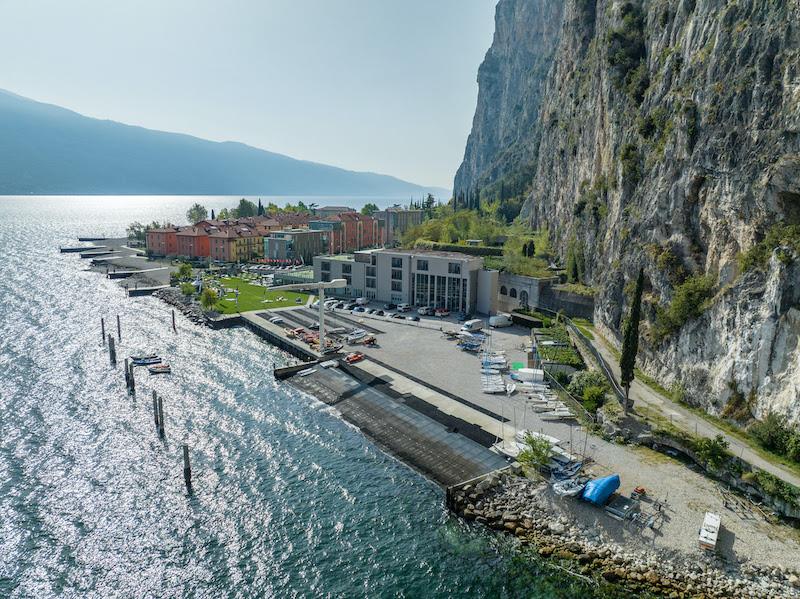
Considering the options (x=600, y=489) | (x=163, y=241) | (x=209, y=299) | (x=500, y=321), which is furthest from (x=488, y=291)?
(x=163, y=241)

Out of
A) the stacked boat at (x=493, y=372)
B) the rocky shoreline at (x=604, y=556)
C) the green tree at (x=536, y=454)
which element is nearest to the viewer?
the rocky shoreline at (x=604, y=556)

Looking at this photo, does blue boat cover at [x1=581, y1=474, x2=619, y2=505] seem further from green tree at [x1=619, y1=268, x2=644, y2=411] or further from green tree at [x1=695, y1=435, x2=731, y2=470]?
green tree at [x1=619, y1=268, x2=644, y2=411]

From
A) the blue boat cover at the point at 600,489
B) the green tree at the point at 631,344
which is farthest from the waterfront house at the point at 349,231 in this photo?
the blue boat cover at the point at 600,489

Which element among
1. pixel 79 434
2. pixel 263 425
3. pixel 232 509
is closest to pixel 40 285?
pixel 79 434

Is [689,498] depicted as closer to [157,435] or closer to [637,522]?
[637,522]

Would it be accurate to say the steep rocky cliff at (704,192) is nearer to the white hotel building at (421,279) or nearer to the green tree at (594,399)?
the green tree at (594,399)

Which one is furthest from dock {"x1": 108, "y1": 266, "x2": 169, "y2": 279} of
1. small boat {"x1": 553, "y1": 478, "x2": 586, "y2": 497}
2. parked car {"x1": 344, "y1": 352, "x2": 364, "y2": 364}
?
small boat {"x1": 553, "y1": 478, "x2": 586, "y2": 497}

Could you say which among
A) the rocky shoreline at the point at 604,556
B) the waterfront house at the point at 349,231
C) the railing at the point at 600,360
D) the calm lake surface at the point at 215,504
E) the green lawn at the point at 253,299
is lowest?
the calm lake surface at the point at 215,504
